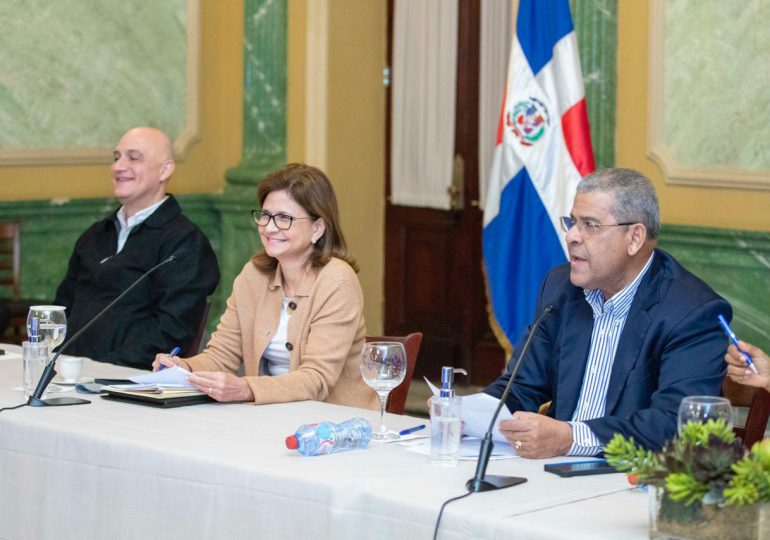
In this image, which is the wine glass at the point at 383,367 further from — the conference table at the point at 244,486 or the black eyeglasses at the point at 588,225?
the black eyeglasses at the point at 588,225

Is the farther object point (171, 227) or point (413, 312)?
point (413, 312)

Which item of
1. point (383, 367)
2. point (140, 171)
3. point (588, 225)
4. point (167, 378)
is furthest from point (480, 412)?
point (140, 171)

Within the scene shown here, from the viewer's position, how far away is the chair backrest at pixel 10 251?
639 centimetres

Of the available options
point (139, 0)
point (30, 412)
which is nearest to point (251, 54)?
point (139, 0)

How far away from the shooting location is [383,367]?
312 centimetres

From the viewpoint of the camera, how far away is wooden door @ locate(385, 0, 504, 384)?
6.99 m

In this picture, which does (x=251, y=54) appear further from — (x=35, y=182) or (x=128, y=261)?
(x=128, y=261)

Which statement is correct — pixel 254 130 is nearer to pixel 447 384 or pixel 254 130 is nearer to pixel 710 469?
pixel 447 384

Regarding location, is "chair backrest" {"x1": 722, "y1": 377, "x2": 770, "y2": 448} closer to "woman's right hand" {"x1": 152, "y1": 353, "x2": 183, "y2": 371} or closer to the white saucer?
"woman's right hand" {"x1": 152, "y1": 353, "x2": 183, "y2": 371}

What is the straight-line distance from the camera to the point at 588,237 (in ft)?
10.9

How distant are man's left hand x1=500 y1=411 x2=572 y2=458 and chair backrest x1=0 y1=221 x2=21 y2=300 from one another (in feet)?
13.0

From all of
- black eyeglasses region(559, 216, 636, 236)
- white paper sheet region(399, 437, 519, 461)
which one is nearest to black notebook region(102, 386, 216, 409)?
white paper sheet region(399, 437, 519, 461)

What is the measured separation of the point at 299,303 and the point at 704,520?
187 centimetres

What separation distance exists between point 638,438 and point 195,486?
3.32 feet
